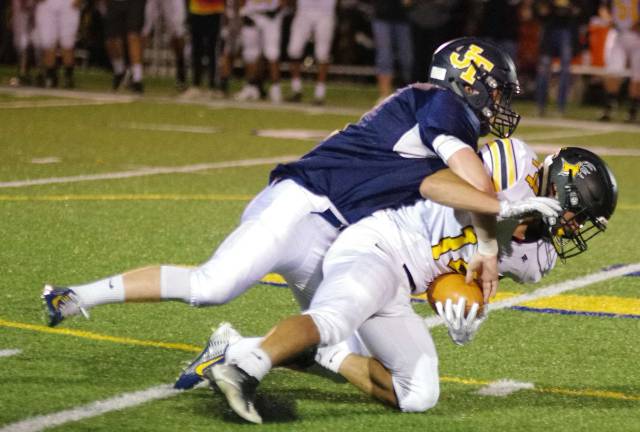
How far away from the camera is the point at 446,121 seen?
4.53 metres

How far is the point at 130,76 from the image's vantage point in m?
18.2

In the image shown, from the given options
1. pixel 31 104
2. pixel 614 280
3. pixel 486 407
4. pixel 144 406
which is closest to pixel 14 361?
pixel 144 406

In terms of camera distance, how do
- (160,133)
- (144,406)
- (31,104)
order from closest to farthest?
(144,406) → (160,133) → (31,104)

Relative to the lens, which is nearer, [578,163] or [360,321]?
[360,321]

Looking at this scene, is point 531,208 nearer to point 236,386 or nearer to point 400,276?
point 400,276

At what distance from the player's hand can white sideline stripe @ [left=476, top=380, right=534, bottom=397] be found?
1.27ft

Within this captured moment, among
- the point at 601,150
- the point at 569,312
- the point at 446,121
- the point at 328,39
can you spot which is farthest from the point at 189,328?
the point at 328,39

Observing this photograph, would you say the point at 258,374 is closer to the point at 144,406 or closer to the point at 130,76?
the point at 144,406

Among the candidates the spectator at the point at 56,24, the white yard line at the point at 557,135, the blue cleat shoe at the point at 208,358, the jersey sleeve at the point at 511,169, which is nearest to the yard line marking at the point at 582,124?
the white yard line at the point at 557,135

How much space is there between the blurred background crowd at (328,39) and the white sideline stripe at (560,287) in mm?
8529

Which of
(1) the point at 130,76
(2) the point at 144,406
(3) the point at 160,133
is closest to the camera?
(2) the point at 144,406

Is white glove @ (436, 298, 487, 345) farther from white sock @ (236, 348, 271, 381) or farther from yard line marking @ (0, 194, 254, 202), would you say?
yard line marking @ (0, 194, 254, 202)

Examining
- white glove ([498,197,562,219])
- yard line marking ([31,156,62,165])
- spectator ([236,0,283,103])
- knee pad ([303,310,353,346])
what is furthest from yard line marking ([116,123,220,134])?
knee pad ([303,310,353,346])

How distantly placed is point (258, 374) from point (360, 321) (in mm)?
380
